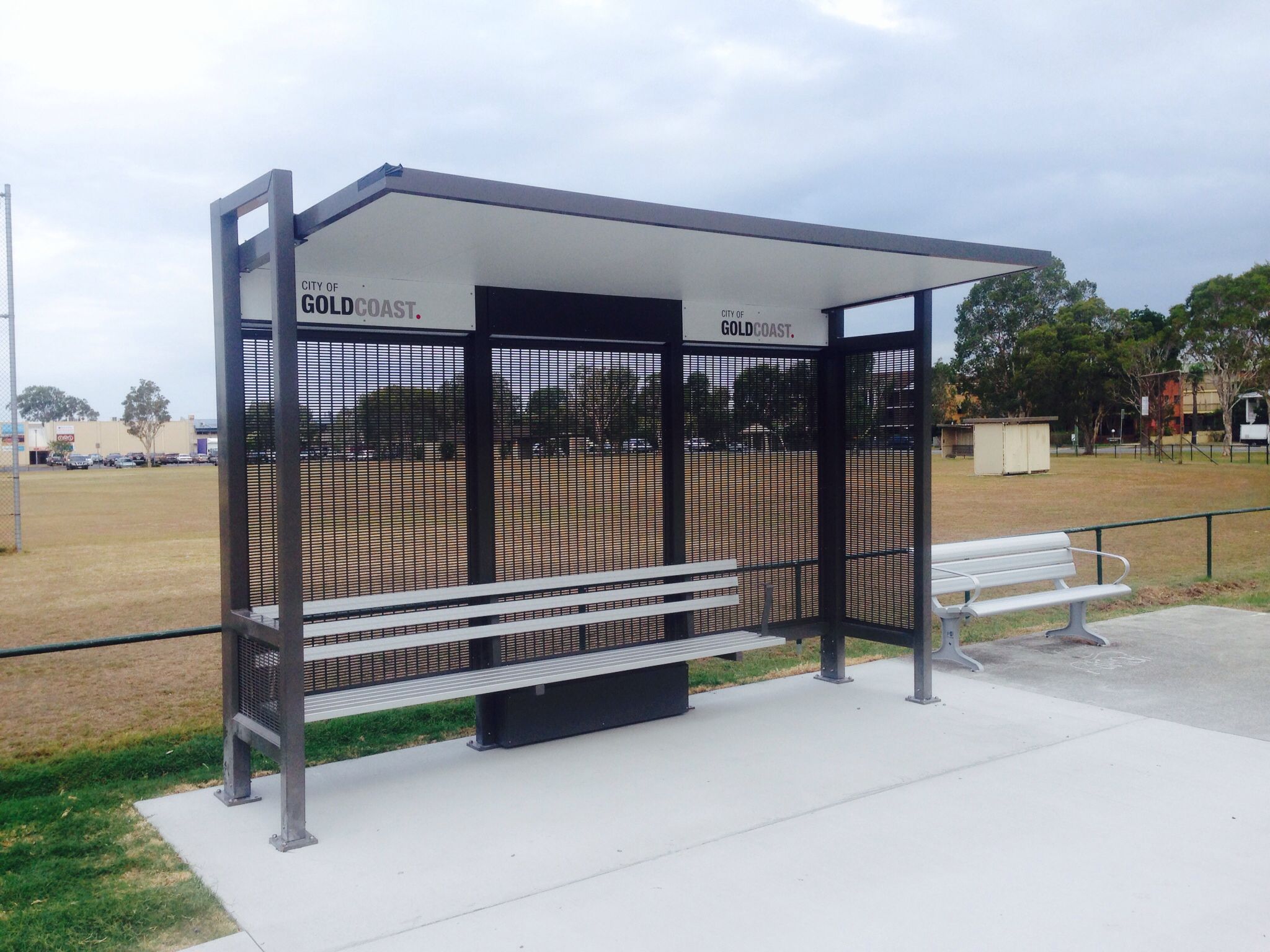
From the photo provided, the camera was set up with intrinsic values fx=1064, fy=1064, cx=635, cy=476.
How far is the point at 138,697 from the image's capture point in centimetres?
811

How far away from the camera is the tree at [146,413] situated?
7006cm

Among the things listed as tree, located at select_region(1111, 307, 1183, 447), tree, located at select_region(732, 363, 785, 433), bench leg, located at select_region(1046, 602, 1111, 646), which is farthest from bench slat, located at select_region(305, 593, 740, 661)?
tree, located at select_region(1111, 307, 1183, 447)

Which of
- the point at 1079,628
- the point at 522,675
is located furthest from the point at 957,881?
the point at 1079,628

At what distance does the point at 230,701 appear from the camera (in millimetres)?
4902

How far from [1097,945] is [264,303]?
4.18m

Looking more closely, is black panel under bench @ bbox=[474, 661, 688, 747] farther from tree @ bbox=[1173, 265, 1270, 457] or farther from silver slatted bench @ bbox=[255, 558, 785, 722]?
tree @ bbox=[1173, 265, 1270, 457]

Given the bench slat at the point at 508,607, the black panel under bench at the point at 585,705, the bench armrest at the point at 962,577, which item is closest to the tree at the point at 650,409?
the bench slat at the point at 508,607

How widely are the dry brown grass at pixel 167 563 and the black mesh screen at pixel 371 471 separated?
0.84 meters

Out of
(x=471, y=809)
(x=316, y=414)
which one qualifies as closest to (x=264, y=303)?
(x=316, y=414)

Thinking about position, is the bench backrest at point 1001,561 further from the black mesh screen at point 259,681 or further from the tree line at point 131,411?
the tree line at point 131,411

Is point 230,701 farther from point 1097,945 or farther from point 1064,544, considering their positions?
point 1064,544

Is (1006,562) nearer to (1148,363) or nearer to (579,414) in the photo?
(579,414)

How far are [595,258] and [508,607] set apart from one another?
1.83 m

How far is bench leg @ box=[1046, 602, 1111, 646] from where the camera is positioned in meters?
8.40
